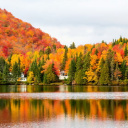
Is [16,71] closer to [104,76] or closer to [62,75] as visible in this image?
[62,75]

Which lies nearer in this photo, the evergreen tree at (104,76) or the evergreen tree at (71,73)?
the evergreen tree at (104,76)

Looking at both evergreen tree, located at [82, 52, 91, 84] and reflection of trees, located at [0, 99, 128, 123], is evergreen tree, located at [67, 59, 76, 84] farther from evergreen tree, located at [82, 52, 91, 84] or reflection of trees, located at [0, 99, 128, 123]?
reflection of trees, located at [0, 99, 128, 123]

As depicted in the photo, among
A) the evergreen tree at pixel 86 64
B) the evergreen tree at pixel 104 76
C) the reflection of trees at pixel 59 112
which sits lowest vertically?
the reflection of trees at pixel 59 112

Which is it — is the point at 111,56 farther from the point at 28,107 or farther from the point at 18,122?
the point at 18,122

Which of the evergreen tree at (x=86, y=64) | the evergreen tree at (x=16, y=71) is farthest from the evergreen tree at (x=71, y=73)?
the evergreen tree at (x=16, y=71)

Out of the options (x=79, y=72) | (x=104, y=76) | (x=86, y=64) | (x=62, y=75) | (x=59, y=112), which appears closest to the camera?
(x=59, y=112)


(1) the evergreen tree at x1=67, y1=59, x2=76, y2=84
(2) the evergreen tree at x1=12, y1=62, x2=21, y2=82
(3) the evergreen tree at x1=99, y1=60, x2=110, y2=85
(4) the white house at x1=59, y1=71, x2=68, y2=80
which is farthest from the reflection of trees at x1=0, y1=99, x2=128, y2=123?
(4) the white house at x1=59, y1=71, x2=68, y2=80

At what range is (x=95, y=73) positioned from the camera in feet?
445

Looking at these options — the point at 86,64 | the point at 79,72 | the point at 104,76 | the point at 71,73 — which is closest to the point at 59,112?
the point at 104,76

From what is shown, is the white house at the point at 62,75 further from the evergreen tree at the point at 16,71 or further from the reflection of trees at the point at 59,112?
the reflection of trees at the point at 59,112

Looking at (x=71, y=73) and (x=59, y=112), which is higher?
(x=71, y=73)

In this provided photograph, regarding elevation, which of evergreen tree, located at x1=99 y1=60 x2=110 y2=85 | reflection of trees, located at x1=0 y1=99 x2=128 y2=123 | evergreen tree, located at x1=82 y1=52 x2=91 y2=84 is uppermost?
evergreen tree, located at x1=82 y1=52 x2=91 y2=84

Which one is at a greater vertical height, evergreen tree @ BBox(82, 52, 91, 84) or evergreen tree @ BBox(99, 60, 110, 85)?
evergreen tree @ BBox(82, 52, 91, 84)

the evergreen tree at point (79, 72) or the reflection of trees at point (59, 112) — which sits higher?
the evergreen tree at point (79, 72)
